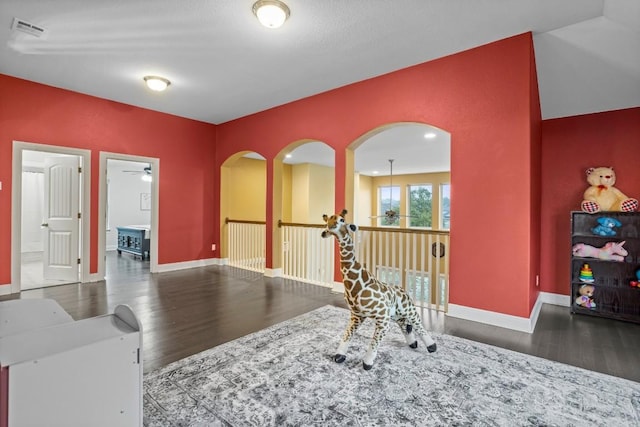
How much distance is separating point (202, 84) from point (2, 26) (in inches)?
80.7

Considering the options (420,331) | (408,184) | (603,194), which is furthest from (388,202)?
(420,331)

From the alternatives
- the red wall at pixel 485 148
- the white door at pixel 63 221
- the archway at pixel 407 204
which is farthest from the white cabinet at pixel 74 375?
the white door at pixel 63 221

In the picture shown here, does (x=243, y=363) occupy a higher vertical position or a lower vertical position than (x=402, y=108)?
lower

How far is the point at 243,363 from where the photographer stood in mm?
2469

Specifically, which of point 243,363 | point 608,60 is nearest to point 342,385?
point 243,363

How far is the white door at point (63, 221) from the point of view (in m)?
5.00

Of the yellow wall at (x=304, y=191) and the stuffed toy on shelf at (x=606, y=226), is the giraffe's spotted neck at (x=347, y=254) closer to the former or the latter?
the stuffed toy on shelf at (x=606, y=226)

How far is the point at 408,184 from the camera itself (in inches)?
470

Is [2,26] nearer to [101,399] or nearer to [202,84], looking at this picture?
[202,84]

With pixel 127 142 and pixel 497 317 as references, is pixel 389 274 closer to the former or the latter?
pixel 497 317

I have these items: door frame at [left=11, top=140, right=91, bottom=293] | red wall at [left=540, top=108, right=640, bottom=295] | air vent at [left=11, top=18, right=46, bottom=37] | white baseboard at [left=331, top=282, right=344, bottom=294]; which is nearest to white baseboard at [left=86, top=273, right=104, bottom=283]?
door frame at [left=11, top=140, right=91, bottom=293]

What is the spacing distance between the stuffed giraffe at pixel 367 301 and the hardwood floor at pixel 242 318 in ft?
2.93

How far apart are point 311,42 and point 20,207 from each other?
4581 mm

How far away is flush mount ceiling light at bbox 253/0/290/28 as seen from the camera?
2.71 metres
